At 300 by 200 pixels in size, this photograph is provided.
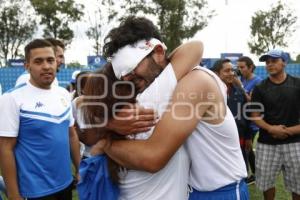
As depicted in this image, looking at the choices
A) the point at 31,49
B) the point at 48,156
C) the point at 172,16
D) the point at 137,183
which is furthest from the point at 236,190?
the point at 172,16

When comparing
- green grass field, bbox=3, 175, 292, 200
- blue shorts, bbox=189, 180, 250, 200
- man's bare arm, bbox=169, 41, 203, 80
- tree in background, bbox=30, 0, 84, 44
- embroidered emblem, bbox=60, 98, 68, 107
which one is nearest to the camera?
man's bare arm, bbox=169, 41, 203, 80

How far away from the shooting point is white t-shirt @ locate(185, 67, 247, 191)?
1690 millimetres

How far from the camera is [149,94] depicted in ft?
5.37

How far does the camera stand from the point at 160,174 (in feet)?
5.51

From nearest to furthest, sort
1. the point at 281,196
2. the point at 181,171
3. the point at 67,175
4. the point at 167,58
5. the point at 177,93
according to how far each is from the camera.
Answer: the point at 177,93 → the point at 181,171 → the point at 167,58 → the point at 67,175 → the point at 281,196

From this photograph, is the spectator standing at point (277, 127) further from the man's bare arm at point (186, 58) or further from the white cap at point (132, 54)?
the white cap at point (132, 54)

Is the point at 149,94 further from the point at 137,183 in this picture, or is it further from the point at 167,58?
the point at 137,183

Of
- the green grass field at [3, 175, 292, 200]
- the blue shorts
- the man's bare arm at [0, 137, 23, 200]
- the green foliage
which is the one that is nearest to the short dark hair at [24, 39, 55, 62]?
the man's bare arm at [0, 137, 23, 200]

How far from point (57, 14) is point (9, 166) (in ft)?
100

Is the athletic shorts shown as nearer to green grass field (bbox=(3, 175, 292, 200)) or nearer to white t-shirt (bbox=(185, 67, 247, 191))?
green grass field (bbox=(3, 175, 292, 200))

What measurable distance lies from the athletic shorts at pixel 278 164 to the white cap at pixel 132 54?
324 centimetres

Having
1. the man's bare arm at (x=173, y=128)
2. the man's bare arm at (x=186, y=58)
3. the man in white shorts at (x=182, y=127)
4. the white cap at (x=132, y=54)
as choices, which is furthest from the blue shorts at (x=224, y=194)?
the white cap at (x=132, y=54)

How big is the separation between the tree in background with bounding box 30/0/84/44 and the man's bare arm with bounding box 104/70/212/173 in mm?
31393

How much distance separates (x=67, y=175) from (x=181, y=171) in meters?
1.75
